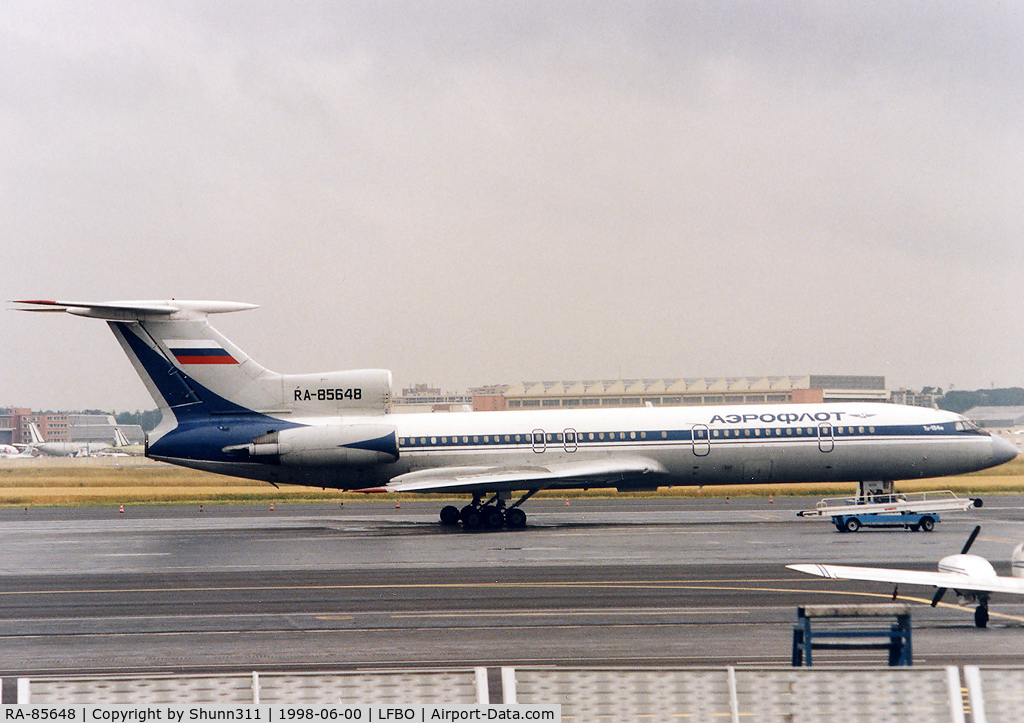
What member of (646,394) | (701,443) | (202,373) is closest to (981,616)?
(701,443)

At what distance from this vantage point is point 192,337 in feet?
121

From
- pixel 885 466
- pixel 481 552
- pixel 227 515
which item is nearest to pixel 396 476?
pixel 481 552

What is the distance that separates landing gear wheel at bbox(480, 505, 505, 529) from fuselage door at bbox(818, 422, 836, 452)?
40.9ft

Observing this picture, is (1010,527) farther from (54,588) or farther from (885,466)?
(54,588)

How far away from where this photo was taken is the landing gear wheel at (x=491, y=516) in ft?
120

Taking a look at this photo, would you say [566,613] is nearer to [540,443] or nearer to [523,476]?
[523,476]

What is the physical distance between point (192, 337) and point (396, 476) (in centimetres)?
917

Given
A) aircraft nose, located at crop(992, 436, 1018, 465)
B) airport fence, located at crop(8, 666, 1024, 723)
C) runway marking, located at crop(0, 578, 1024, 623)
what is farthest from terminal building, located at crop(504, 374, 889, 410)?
airport fence, located at crop(8, 666, 1024, 723)

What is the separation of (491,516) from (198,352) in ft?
40.9

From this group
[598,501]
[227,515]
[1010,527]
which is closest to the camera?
[1010,527]

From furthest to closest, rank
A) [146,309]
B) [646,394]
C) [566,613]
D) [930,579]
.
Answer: [646,394] → [146,309] → [566,613] → [930,579]

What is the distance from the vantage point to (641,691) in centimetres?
929

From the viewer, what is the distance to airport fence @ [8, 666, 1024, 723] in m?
9.12

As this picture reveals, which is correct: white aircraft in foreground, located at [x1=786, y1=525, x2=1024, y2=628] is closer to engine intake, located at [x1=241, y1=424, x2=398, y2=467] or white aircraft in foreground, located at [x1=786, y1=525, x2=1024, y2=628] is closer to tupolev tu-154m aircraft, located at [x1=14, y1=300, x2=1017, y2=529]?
tupolev tu-154m aircraft, located at [x1=14, y1=300, x2=1017, y2=529]
